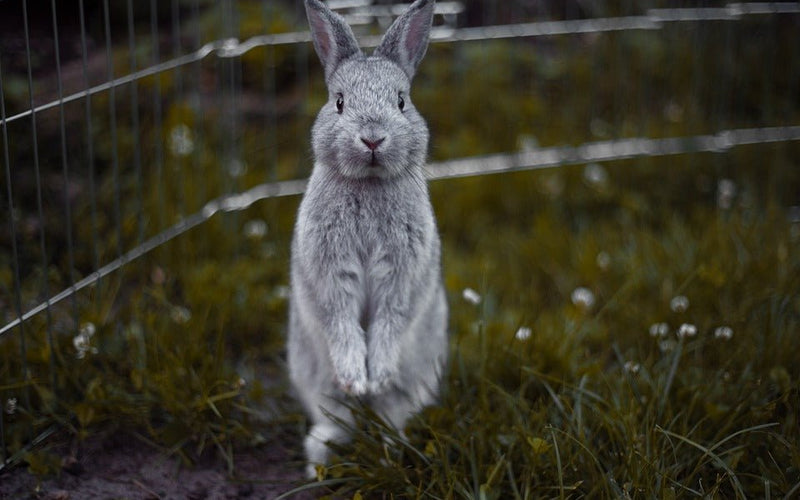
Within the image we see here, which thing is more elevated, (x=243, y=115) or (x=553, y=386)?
(x=243, y=115)

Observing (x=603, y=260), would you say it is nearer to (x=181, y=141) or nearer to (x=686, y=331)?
(x=686, y=331)

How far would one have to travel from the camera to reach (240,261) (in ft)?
14.3

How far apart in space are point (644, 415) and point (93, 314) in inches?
83.7

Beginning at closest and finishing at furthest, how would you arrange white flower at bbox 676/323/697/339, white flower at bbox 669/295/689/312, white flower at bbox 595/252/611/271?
white flower at bbox 676/323/697/339, white flower at bbox 669/295/689/312, white flower at bbox 595/252/611/271

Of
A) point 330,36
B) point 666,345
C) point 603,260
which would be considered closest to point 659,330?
point 666,345

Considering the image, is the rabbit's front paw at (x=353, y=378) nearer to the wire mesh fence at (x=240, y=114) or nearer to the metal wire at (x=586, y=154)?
Answer: the wire mesh fence at (x=240, y=114)

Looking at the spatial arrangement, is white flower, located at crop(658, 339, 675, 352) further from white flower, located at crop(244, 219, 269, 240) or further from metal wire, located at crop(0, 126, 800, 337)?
white flower, located at crop(244, 219, 269, 240)

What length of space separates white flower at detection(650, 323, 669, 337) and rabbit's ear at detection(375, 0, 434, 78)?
144cm

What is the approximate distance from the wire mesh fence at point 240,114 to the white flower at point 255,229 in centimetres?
2

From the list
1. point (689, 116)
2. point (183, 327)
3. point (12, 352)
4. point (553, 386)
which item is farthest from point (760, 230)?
point (12, 352)

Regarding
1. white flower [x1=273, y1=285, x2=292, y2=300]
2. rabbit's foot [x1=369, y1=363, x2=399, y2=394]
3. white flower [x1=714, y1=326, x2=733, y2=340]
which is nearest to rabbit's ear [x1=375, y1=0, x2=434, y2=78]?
rabbit's foot [x1=369, y1=363, x2=399, y2=394]

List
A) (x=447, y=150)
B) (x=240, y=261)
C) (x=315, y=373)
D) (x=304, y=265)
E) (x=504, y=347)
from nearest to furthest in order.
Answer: (x=304, y=265), (x=315, y=373), (x=504, y=347), (x=240, y=261), (x=447, y=150)

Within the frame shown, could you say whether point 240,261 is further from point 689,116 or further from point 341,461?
point 689,116

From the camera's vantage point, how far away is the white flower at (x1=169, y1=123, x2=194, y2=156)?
4.73 metres
